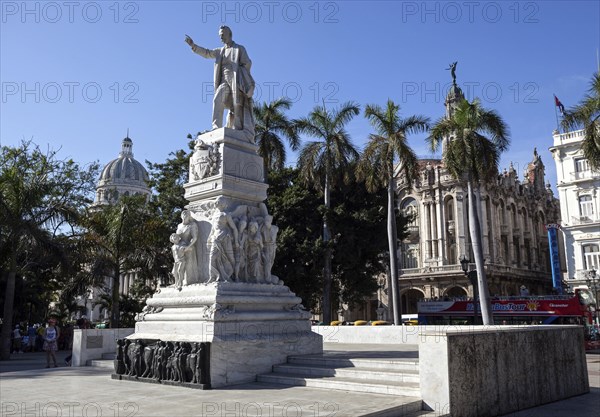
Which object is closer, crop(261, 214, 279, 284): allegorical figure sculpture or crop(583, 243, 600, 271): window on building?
crop(261, 214, 279, 284): allegorical figure sculpture

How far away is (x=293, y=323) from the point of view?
38.0 ft

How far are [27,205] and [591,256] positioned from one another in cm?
4212

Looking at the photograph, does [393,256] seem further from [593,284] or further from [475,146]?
[593,284]

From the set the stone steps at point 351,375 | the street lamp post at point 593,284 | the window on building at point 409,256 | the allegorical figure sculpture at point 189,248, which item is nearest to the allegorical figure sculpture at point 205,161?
the allegorical figure sculpture at point 189,248

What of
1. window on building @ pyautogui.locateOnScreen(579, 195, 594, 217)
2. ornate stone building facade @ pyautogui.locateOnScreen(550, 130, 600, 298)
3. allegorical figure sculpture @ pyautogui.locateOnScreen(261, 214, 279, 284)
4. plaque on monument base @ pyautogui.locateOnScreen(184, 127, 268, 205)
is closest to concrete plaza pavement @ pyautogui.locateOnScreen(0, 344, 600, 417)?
allegorical figure sculpture @ pyautogui.locateOnScreen(261, 214, 279, 284)

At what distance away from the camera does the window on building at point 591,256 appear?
45000 millimetres

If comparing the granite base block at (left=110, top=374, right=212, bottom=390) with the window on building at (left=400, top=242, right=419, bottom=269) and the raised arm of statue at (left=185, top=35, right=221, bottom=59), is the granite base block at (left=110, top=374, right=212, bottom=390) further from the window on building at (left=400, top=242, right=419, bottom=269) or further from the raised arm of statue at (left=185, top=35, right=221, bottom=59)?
the window on building at (left=400, top=242, right=419, bottom=269)

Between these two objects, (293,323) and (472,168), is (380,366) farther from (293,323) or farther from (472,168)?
(472,168)

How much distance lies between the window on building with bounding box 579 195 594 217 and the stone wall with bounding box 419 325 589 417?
135ft

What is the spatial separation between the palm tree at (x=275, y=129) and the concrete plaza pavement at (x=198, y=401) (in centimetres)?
2150

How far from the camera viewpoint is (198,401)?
798cm

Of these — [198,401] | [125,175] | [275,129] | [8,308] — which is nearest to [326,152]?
[275,129]

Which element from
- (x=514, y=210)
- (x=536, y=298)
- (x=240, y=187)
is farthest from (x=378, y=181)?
(x=514, y=210)

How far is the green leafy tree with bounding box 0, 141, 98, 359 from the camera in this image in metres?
22.1
